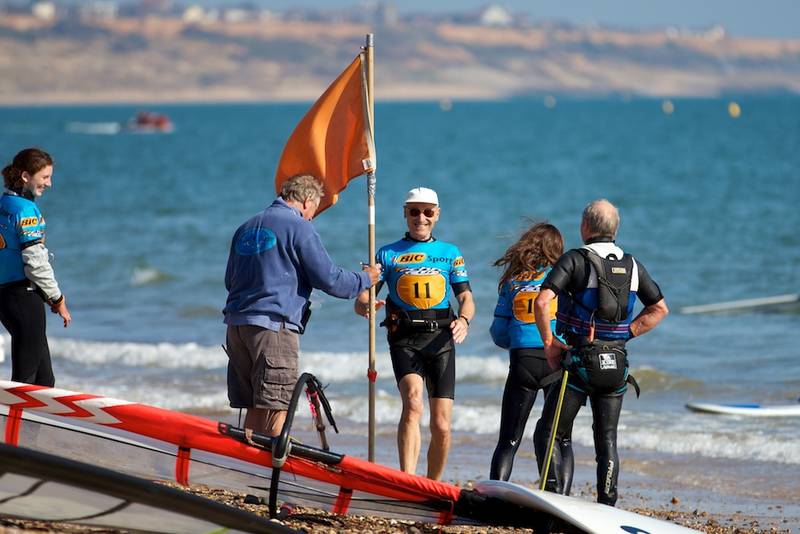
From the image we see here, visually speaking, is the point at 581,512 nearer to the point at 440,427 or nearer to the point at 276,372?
the point at 440,427

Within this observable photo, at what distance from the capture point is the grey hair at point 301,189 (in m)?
6.30

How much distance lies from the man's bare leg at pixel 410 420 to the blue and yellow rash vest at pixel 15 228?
7.19 ft

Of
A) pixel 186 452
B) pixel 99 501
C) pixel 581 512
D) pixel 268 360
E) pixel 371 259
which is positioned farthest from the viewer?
pixel 371 259

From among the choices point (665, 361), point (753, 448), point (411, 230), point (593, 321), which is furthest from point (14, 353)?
point (665, 361)

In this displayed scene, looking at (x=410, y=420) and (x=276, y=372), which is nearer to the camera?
(x=276, y=372)

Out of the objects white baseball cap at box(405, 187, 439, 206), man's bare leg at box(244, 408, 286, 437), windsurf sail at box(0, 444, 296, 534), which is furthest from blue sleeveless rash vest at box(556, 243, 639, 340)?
windsurf sail at box(0, 444, 296, 534)

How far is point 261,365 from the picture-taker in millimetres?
6176

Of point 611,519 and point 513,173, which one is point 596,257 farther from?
point 513,173

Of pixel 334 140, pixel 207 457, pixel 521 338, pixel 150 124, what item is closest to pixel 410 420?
pixel 521 338

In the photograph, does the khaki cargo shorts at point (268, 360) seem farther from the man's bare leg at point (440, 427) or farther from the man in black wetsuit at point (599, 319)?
the man in black wetsuit at point (599, 319)

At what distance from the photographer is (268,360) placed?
243 inches

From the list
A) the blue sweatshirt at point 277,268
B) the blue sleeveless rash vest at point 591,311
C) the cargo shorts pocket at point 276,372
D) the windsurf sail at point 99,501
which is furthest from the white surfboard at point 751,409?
the windsurf sail at point 99,501

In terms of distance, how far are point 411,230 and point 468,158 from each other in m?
57.0

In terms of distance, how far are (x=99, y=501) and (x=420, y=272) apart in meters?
2.53
